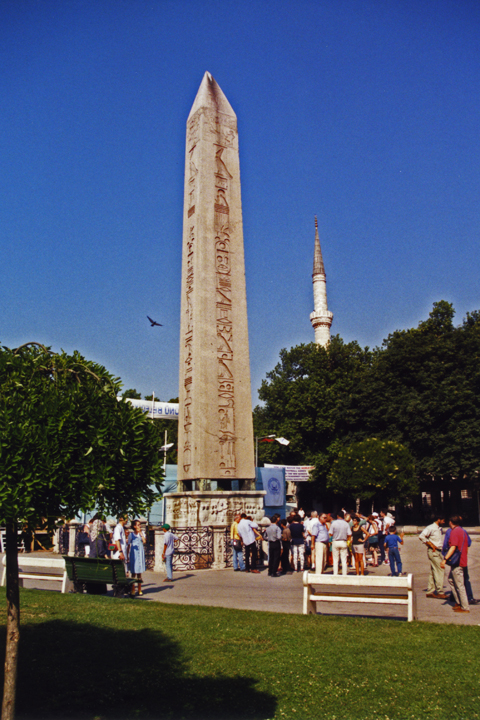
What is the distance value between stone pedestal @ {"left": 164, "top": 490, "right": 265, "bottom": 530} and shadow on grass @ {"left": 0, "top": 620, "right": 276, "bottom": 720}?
383 inches

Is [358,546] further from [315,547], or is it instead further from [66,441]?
[66,441]

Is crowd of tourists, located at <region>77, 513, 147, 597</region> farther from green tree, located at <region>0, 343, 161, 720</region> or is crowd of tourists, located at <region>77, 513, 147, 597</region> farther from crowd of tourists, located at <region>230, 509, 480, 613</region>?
green tree, located at <region>0, 343, 161, 720</region>

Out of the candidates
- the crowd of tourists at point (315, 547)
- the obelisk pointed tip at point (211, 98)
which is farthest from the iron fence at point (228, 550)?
the obelisk pointed tip at point (211, 98)

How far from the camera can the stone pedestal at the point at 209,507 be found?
1794 cm

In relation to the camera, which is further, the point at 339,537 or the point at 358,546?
the point at 358,546

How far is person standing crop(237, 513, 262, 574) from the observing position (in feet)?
53.6

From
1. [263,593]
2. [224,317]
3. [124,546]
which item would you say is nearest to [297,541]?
[263,593]

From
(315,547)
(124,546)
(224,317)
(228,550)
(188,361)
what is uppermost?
(224,317)

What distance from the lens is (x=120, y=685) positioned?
646 cm

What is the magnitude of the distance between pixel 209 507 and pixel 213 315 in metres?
5.80

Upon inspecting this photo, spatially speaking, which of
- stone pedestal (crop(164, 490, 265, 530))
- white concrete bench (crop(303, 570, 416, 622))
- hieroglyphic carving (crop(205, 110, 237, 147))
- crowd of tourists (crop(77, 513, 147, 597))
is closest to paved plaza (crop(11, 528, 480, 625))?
crowd of tourists (crop(77, 513, 147, 597))

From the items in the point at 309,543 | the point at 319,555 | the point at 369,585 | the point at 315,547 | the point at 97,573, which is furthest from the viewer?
the point at 309,543

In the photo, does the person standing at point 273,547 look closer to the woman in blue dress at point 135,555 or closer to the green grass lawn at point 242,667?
the woman in blue dress at point 135,555

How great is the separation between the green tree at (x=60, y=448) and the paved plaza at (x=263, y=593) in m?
6.07
